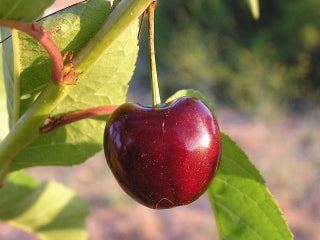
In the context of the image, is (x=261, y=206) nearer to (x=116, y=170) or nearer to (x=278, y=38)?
(x=116, y=170)

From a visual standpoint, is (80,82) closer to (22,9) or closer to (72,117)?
(72,117)

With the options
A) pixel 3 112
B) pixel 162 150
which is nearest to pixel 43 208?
pixel 3 112

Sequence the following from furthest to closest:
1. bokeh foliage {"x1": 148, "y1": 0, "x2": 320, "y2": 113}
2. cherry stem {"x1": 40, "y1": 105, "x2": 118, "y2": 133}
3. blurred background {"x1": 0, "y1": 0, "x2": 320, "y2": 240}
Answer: bokeh foliage {"x1": 148, "y1": 0, "x2": 320, "y2": 113} → blurred background {"x1": 0, "y1": 0, "x2": 320, "y2": 240} → cherry stem {"x1": 40, "y1": 105, "x2": 118, "y2": 133}

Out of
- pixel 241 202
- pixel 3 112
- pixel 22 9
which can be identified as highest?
pixel 22 9

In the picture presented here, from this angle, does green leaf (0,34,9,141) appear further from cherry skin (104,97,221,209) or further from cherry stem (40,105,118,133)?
cherry skin (104,97,221,209)

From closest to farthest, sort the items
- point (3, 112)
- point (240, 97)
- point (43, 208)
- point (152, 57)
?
point (152, 57) → point (3, 112) → point (43, 208) → point (240, 97)

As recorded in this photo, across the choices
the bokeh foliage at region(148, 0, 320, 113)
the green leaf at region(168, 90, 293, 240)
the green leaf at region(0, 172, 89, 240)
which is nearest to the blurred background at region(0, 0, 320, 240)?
the bokeh foliage at region(148, 0, 320, 113)

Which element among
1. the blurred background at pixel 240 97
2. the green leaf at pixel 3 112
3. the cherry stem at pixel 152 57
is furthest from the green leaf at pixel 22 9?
the blurred background at pixel 240 97
